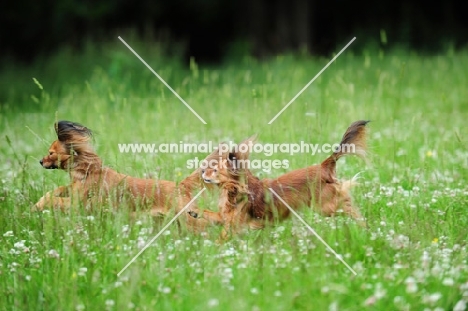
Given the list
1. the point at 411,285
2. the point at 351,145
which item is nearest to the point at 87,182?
the point at 351,145

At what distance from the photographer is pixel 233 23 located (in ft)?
69.9

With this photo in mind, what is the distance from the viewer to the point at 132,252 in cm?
471

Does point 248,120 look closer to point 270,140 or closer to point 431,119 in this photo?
point 270,140

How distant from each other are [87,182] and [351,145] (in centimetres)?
221

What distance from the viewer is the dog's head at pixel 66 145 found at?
238 inches

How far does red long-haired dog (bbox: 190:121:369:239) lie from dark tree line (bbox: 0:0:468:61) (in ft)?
42.9

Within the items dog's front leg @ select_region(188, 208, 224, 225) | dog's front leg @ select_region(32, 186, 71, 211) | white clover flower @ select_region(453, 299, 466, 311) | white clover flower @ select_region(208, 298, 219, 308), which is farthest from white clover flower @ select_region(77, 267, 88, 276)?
white clover flower @ select_region(453, 299, 466, 311)

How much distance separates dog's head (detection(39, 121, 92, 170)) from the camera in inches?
238

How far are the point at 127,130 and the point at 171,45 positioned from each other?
905 centimetres

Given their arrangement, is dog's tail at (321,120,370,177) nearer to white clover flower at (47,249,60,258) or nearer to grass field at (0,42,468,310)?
grass field at (0,42,468,310)

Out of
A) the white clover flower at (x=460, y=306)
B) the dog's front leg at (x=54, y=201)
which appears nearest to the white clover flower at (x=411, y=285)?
the white clover flower at (x=460, y=306)

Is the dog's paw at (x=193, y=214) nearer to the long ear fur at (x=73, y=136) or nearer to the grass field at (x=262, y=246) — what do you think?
the grass field at (x=262, y=246)

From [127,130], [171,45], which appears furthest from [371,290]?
[171,45]

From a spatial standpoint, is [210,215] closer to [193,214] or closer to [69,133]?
[193,214]
